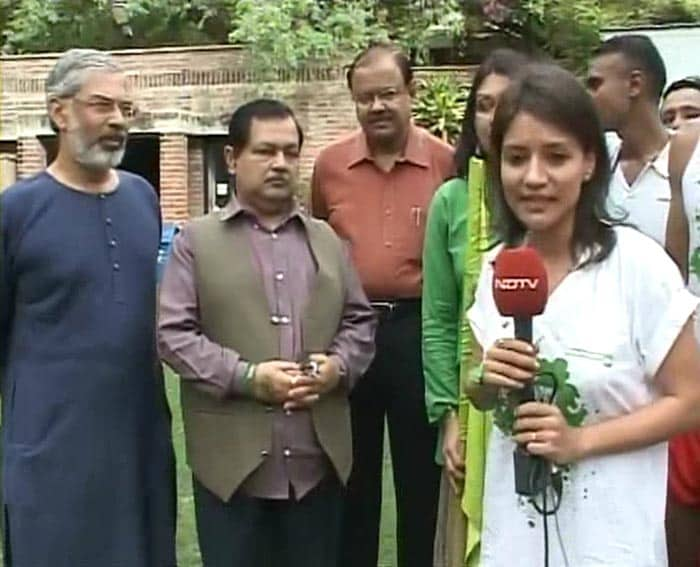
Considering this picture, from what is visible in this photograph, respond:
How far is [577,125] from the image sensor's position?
280 centimetres

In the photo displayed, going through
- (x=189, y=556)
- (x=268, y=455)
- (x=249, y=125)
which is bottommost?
(x=189, y=556)

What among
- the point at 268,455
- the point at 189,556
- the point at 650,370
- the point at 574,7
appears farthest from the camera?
the point at 574,7

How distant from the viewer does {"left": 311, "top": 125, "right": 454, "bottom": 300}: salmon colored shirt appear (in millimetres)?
4902

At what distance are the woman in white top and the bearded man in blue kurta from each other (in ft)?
5.47

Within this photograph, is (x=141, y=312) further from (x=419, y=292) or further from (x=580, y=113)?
(x=580, y=113)

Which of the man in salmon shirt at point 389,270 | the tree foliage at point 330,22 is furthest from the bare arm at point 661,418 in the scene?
the tree foliage at point 330,22

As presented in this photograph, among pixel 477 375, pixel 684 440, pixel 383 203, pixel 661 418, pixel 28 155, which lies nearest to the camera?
pixel 661 418

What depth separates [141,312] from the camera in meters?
4.30

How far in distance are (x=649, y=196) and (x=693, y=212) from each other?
872 millimetres

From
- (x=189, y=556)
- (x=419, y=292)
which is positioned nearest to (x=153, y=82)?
(x=189, y=556)

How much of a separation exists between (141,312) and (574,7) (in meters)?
13.5

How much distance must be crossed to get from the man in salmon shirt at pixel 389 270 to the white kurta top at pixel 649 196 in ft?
2.13

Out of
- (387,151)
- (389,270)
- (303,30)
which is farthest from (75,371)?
(303,30)

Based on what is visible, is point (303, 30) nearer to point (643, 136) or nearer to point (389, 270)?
point (643, 136)
